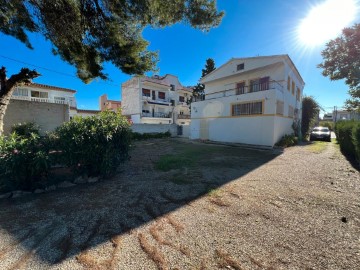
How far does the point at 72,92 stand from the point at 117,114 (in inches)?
908

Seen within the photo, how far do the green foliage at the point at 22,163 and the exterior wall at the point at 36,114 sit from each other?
806cm

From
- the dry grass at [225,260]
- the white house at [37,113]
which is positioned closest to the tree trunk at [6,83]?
the white house at [37,113]

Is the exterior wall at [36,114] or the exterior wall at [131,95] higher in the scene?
the exterior wall at [131,95]

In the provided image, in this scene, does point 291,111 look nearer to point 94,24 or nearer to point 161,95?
point 94,24

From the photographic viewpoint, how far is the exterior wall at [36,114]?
9836 mm

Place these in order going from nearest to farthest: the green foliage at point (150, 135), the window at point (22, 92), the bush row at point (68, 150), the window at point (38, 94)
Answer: the bush row at point (68, 150), the green foliage at point (150, 135), the window at point (22, 92), the window at point (38, 94)

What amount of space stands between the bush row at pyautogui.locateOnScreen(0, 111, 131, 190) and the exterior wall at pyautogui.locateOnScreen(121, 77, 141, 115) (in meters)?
23.5

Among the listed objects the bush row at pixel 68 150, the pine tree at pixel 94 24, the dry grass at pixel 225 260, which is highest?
the pine tree at pixel 94 24

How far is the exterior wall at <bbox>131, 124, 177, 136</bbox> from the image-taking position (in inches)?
776

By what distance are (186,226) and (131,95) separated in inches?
1147

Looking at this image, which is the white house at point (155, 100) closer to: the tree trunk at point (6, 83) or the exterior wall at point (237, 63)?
the exterior wall at point (237, 63)

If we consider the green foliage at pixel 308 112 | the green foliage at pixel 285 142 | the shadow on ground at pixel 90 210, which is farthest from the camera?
the green foliage at pixel 308 112

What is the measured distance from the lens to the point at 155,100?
1185 inches

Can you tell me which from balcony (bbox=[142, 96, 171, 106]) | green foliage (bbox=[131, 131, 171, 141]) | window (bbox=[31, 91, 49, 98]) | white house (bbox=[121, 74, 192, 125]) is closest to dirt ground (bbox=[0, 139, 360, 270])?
green foliage (bbox=[131, 131, 171, 141])
